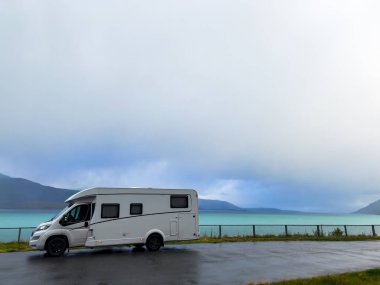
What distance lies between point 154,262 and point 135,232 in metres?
3.88

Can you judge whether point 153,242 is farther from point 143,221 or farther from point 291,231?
point 291,231

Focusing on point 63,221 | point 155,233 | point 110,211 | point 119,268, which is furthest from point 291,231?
point 119,268

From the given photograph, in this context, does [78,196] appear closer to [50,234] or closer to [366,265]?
[50,234]

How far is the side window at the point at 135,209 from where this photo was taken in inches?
670

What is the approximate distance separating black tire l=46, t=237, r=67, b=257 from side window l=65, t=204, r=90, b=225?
2.78 ft

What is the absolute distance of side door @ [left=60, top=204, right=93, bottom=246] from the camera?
51.4ft

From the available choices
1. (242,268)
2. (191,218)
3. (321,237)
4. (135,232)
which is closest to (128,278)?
(242,268)

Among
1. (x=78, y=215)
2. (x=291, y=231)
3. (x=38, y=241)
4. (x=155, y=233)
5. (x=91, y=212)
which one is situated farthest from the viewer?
(x=291, y=231)

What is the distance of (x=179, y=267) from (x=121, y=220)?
5.39 meters

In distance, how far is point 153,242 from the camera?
17078mm

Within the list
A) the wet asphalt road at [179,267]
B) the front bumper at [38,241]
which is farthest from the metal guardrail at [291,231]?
the wet asphalt road at [179,267]

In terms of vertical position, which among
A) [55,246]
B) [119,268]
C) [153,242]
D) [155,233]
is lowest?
[119,268]

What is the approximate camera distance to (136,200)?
56.6 ft

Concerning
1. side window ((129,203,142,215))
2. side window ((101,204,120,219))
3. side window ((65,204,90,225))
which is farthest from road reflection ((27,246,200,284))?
side window ((129,203,142,215))
